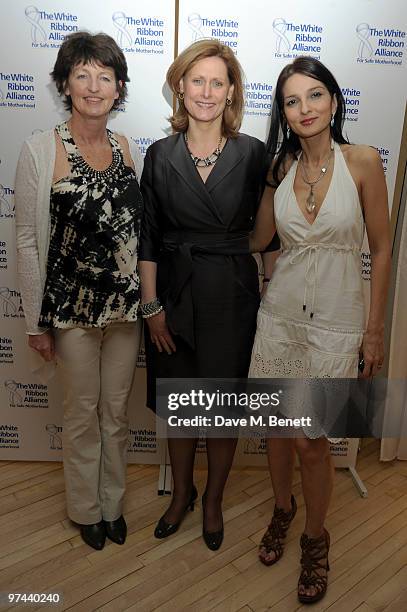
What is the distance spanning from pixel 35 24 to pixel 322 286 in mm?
1632

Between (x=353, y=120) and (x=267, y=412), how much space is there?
1349mm

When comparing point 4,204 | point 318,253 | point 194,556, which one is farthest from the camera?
point 4,204

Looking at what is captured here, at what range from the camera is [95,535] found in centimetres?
218

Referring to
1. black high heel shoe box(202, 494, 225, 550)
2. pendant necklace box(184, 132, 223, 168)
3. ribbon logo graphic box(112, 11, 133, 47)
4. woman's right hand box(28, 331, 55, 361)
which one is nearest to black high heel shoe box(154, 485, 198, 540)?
black high heel shoe box(202, 494, 225, 550)

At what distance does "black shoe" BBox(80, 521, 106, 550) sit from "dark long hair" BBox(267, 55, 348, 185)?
5.19 ft

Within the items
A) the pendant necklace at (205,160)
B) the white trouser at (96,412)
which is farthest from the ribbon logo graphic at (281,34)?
the white trouser at (96,412)

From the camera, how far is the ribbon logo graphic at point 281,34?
2.21m

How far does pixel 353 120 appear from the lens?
2338 mm

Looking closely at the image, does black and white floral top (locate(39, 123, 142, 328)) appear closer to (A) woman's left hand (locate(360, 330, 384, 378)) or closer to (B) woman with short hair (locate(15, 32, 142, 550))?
(B) woman with short hair (locate(15, 32, 142, 550))

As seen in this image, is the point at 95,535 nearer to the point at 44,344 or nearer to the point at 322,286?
the point at 44,344

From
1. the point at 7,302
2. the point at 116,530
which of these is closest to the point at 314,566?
the point at 116,530

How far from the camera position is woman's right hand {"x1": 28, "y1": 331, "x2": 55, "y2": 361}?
191 centimetres

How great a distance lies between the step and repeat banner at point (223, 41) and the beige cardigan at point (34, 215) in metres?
0.63

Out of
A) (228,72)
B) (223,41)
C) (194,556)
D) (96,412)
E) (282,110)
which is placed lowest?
(194,556)
